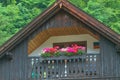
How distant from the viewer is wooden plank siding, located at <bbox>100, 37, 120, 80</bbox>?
1508 centimetres

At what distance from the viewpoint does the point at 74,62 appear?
1551 cm

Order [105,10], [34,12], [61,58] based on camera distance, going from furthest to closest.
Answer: [34,12] < [105,10] < [61,58]

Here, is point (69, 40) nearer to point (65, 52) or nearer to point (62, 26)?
point (62, 26)

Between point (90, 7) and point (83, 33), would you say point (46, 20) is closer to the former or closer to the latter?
point (83, 33)

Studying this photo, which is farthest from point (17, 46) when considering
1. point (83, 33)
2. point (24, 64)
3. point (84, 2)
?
point (84, 2)

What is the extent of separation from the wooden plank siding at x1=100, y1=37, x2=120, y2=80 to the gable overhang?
1.27 feet

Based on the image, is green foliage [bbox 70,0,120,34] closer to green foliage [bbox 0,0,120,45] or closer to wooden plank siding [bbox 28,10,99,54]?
green foliage [bbox 0,0,120,45]

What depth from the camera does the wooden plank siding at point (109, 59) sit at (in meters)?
15.1

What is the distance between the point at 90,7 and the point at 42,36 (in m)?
19.4

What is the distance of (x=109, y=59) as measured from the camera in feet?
49.9

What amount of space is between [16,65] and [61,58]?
2.19 meters

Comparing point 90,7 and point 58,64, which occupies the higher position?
point 90,7

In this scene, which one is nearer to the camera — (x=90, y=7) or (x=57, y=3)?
(x=57, y=3)

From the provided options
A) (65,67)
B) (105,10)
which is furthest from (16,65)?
(105,10)
